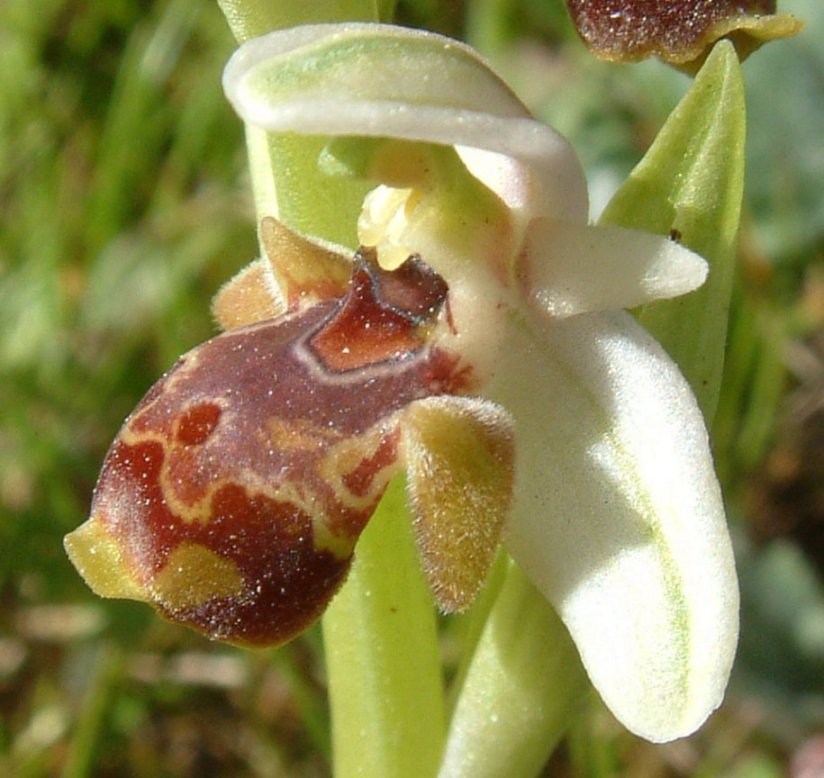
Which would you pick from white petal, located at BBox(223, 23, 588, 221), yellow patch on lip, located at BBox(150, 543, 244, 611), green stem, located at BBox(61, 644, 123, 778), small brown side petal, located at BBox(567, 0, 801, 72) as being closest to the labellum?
yellow patch on lip, located at BBox(150, 543, 244, 611)

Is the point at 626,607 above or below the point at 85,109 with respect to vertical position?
above

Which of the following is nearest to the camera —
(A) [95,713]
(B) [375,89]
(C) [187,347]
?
(B) [375,89]

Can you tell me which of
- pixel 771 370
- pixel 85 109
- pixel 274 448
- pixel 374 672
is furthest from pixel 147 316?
pixel 274 448

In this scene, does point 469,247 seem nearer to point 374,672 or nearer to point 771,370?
point 374,672

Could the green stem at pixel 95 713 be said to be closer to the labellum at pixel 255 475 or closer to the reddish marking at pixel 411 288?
the labellum at pixel 255 475

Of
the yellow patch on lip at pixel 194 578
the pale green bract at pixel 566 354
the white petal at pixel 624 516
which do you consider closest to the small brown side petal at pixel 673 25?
the pale green bract at pixel 566 354

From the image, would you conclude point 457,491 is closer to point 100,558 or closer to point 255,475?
point 255,475

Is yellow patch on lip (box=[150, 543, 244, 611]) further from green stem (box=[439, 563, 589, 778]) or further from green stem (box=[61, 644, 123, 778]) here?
green stem (box=[61, 644, 123, 778])

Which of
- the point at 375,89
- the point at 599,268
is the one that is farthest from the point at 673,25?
the point at 375,89
